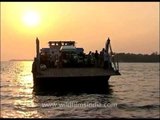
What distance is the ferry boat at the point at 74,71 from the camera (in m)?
24.3

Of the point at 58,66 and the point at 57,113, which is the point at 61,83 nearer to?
the point at 58,66

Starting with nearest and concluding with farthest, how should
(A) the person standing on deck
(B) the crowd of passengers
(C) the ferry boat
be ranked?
(C) the ferry boat → (A) the person standing on deck → (B) the crowd of passengers

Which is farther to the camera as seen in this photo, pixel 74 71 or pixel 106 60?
pixel 106 60

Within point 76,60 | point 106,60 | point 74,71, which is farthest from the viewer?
point 76,60

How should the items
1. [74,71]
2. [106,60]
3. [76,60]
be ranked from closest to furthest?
[74,71] < [106,60] < [76,60]

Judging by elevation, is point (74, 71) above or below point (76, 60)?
below

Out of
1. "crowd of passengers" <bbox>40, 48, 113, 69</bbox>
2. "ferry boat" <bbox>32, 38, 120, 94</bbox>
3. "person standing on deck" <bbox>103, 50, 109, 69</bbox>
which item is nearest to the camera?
"ferry boat" <bbox>32, 38, 120, 94</bbox>

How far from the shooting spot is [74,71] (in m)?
26.0

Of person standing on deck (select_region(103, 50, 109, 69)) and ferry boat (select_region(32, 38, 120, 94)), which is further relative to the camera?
person standing on deck (select_region(103, 50, 109, 69))

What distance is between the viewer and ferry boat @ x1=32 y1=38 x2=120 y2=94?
24.3m

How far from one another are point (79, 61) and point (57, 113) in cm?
1508

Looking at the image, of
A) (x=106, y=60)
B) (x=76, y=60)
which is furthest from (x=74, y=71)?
(x=76, y=60)

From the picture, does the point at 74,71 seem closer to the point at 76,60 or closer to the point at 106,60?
the point at 106,60

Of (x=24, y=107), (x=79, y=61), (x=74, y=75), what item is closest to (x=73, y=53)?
(x=79, y=61)
